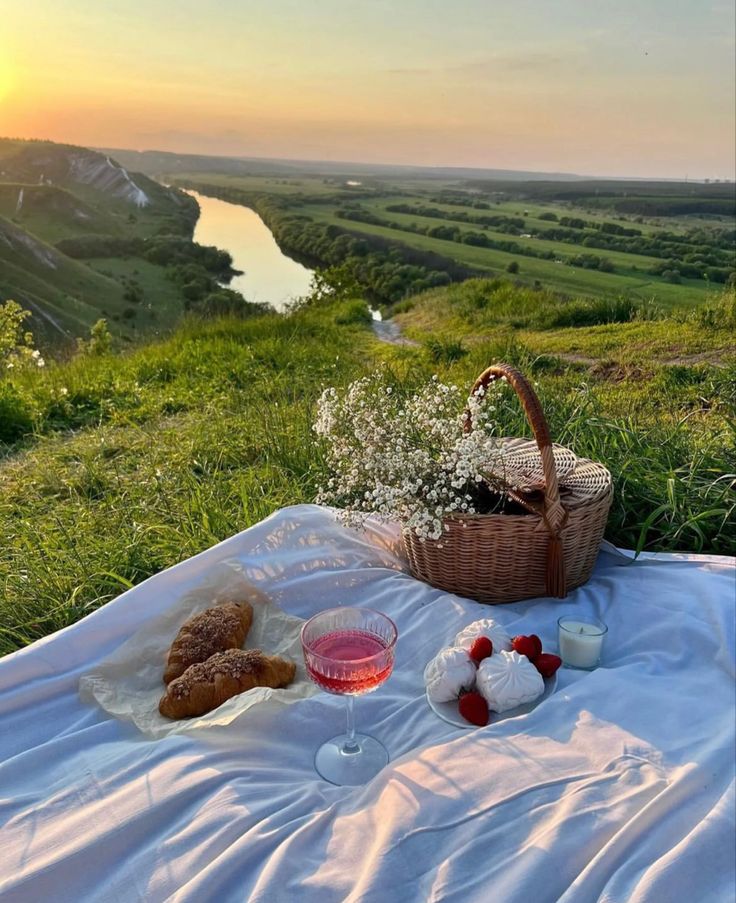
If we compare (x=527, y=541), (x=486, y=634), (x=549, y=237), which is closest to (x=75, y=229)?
(x=549, y=237)

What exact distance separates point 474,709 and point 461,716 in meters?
0.05

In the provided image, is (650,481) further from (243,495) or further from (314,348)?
(314,348)

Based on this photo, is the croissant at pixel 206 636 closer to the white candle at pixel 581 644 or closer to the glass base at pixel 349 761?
the glass base at pixel 349 761

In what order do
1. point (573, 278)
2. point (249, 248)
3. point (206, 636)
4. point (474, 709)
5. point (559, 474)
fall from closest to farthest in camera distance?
point (474, 709) → point (206, 636) → point (559, 474) → point (573, 278) → point (249, 248)

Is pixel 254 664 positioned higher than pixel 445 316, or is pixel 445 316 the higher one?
pixel 445 316

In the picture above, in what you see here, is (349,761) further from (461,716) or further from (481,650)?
(481,650)

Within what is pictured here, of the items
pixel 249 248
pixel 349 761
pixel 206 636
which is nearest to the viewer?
pixel 349 761

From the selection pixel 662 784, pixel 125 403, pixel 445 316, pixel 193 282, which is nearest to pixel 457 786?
pixel 662 784

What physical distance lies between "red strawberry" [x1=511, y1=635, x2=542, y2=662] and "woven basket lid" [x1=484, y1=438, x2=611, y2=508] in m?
0.66

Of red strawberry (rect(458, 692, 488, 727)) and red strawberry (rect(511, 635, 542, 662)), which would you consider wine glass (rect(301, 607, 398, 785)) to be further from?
red strawberry (rect(511, 635, 542, 662))

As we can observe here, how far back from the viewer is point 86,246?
2477 inches

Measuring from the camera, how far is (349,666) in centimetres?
164

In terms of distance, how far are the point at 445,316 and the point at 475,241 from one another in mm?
15136

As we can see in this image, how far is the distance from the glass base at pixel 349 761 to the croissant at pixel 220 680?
31cm
